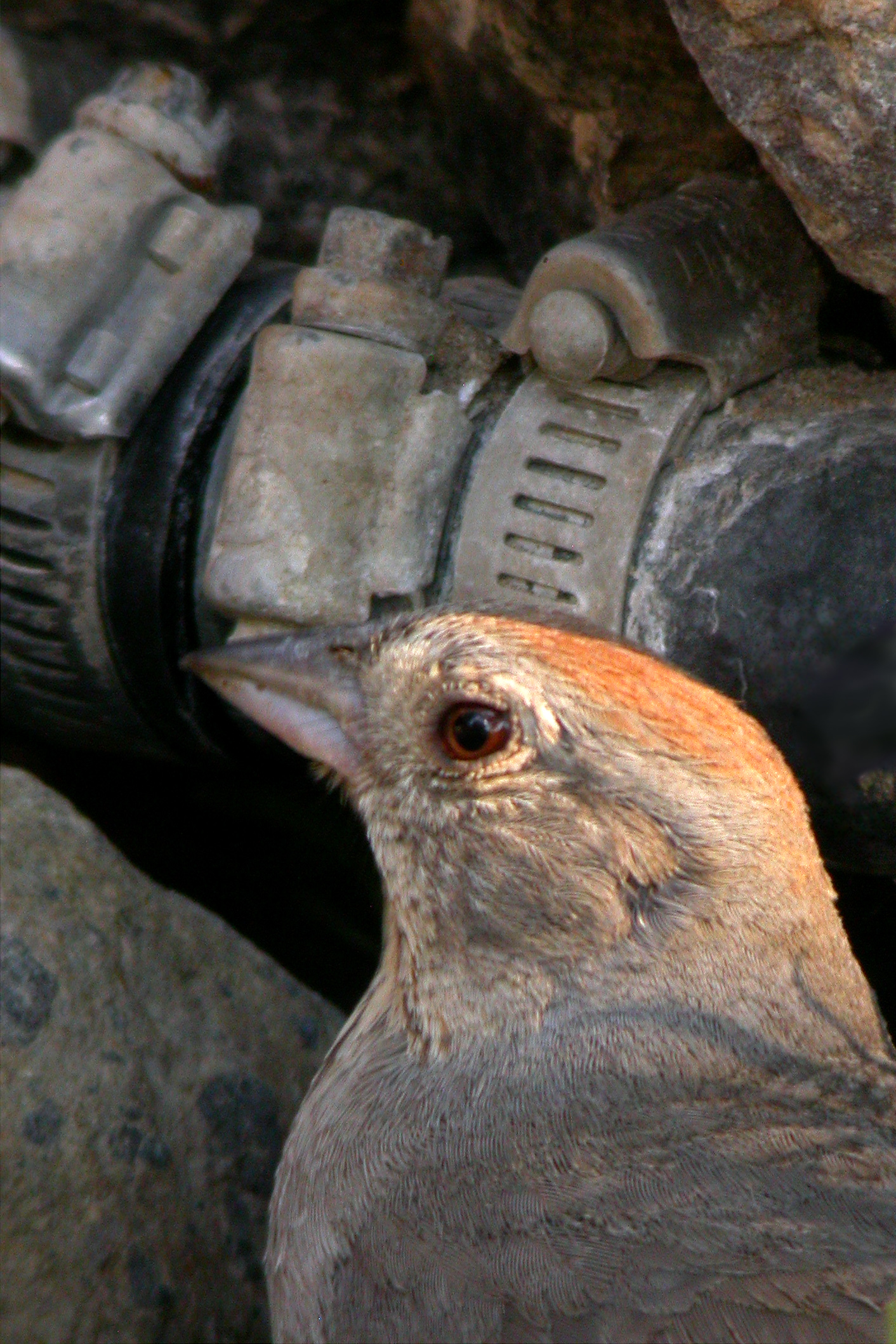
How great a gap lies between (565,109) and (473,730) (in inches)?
63.7

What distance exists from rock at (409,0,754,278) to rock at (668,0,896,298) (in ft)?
1.98

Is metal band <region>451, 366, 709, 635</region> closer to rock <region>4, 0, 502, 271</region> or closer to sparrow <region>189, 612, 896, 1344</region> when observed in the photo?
sparrow <region>189, 612, 896, 1344</region>

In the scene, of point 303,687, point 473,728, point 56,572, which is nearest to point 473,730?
point 473,728

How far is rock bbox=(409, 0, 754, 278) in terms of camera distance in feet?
9.41

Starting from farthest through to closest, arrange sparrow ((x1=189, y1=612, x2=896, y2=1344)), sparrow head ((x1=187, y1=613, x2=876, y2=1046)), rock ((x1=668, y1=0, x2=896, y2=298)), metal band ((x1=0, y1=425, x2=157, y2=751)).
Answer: metal band ((x1=0, y1=425, x2=157, y2=751))
rock ((x1=668, y1=0, x2=896, y2=298))
sparrow head ((x1=187, y1=613, x2=876, y2=1046))
sparrow ((x1=189, y1=612, x2=896, y2=1344))

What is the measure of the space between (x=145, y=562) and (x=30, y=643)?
323 mm

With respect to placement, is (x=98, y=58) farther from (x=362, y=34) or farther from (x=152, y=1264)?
(x=152, y=1264)

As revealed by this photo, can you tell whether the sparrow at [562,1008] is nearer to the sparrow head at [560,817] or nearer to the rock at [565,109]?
the sparrow head at [560,817]

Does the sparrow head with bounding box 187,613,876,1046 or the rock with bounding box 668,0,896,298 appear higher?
the rock with bounding box 668,0,896,298

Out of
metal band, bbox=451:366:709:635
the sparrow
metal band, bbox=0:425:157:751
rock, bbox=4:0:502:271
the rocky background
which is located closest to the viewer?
the sparrow

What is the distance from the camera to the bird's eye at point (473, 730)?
1.97 metres

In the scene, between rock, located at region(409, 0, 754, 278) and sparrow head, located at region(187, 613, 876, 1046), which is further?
rock, located at region(409, 0, 754, 278)

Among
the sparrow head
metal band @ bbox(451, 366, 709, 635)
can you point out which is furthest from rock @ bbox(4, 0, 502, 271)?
the sparrow head

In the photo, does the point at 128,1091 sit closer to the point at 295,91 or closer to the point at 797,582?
the point at 797,582
